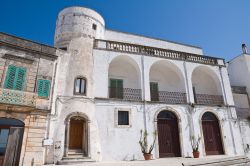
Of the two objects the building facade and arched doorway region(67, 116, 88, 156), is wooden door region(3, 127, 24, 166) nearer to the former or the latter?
the building facade

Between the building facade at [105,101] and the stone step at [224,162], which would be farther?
the building facade at [105,101]

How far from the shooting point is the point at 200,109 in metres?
13.1

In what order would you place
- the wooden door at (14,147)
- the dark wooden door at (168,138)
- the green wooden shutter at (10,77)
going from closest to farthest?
the wooden door at (14,147)
the green wooden shutter at (10,77)
the dark wooden door at (168,138)

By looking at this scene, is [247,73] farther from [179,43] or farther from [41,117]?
[41,117]

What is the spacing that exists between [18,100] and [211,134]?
40.9 feet

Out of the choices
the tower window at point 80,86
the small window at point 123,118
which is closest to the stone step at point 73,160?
the small window at point 123,118

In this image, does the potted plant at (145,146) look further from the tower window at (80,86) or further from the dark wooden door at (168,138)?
the tower window at (80,86)

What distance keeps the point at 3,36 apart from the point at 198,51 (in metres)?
17.1

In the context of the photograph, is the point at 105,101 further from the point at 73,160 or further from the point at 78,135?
the point at 73,160

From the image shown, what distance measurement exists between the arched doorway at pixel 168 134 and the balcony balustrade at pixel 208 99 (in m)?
3.38

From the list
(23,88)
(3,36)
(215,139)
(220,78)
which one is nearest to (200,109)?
(215,139)

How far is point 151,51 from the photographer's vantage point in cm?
1368

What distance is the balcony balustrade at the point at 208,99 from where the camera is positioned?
14406 millimetres

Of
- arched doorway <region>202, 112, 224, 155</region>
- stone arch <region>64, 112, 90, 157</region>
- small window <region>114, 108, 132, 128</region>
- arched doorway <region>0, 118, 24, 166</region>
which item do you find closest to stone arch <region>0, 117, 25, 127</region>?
arched doorway <region>0, 118, 24, 166</region>
